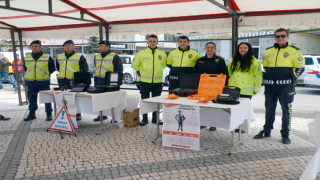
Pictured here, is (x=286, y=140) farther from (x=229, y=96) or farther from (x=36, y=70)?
(x=36, y=70)

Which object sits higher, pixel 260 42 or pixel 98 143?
pixel 260 42

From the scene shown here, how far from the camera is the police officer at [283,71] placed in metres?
4.20

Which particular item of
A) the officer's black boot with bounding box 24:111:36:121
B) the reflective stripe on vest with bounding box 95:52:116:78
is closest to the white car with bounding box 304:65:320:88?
the reflective stripe on vest with bounding box 95:52:116:78

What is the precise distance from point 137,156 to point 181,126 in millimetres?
757

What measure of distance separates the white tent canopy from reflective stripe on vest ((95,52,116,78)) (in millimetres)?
1035

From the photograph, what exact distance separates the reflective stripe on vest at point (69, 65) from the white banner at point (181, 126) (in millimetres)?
2531

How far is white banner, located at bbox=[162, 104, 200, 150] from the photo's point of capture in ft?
12.7

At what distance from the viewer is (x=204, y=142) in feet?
14.8

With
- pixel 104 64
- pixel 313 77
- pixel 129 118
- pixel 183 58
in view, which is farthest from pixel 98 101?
pixel 313 77

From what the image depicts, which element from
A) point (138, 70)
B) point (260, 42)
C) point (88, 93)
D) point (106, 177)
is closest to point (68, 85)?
point (88, 93)

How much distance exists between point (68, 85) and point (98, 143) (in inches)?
65.5

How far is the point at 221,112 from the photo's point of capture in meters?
4.21

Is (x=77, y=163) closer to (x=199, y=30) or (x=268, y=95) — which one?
(x=268, y=95)


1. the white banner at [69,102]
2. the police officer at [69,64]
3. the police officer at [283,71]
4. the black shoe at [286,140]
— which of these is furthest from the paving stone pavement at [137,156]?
the police officer at [69,64]
